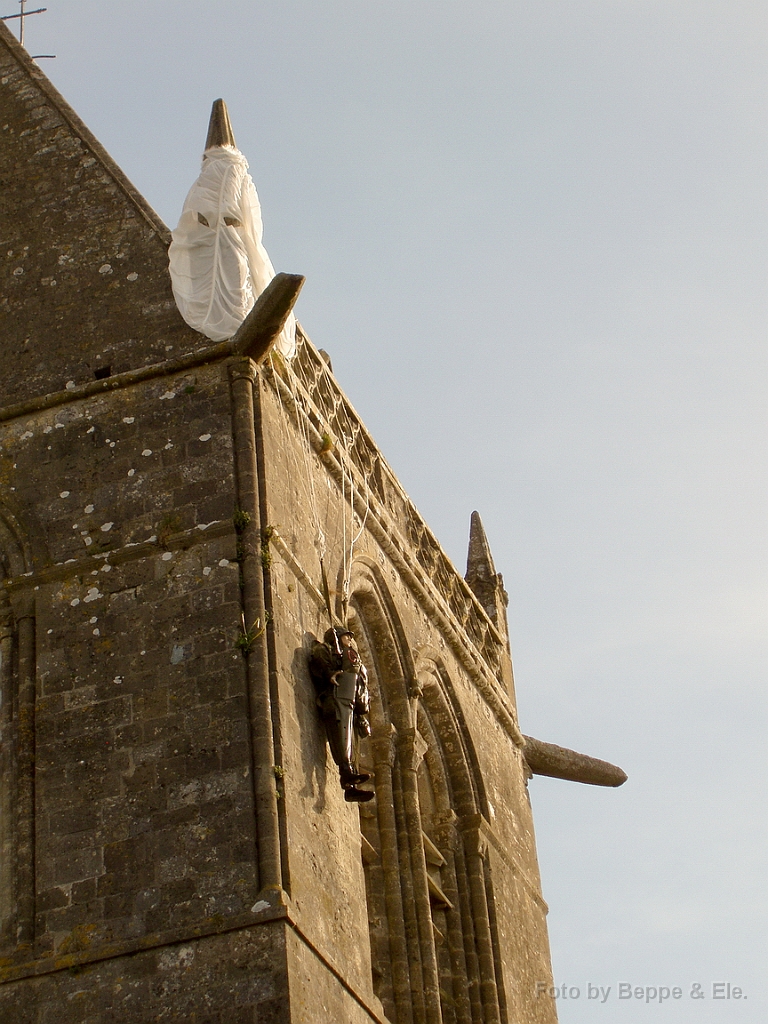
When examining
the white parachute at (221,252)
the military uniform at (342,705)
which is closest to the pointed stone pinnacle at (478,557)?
the white parachute at (221,252)

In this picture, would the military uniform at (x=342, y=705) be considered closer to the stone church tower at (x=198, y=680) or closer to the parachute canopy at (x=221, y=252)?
the stone church tower at (x=198, y=680)

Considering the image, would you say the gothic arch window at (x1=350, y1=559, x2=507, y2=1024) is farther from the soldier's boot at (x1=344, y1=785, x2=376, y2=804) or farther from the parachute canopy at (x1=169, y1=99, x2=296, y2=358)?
the parachute canopy at (x1=169, y1=99, x2=296, y2=358)

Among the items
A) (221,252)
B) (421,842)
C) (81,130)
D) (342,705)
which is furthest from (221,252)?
(421,842)

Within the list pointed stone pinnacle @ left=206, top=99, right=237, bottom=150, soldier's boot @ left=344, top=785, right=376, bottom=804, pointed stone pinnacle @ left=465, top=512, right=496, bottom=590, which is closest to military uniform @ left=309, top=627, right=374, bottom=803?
soldier's boot @ left=344, top=785, right=376, bottom=804

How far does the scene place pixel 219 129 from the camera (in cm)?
1803

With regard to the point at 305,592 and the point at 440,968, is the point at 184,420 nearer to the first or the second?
the point at 305,592

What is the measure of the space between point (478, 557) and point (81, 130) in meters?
6.86

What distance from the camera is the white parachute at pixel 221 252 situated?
17000 mm

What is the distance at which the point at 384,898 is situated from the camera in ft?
57.5

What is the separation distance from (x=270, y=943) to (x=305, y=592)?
304 cm

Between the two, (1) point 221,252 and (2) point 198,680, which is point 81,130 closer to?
(1) point 221,252

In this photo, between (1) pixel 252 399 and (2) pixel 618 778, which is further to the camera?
(2) pixel 618 778

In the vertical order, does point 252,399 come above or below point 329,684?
above

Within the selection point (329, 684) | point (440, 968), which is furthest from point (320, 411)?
point (440, 968)
